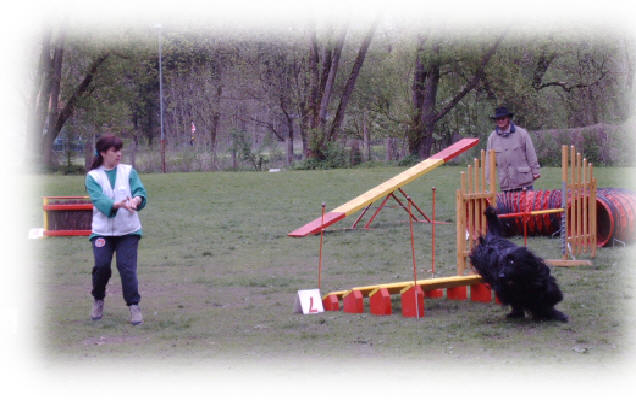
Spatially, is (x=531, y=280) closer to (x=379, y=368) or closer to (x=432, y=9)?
(x=379, y=368)

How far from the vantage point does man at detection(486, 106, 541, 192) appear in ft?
37.1

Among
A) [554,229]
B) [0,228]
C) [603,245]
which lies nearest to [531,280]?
[0,228]

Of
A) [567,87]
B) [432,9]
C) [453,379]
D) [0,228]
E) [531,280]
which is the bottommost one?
[453,379]

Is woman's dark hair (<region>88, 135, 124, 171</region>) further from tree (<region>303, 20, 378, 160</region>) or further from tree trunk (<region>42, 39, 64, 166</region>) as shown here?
tree (<region>303, 20, 378, 160</region>)

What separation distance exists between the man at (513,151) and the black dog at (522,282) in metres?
4.21

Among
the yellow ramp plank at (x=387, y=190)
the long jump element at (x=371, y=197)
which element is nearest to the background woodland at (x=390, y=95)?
the long jump element at (x=371, y=197)

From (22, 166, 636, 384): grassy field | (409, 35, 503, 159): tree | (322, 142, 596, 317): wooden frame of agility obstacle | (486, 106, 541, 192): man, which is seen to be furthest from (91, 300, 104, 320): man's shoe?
(409, 35, 503, 159): tree

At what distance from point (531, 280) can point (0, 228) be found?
474cm

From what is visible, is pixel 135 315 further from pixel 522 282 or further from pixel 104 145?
pixel 522 282

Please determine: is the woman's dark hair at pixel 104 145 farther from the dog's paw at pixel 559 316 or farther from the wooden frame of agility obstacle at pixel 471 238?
the dog's paw at pixel 559 316

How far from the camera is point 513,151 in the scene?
11.3m

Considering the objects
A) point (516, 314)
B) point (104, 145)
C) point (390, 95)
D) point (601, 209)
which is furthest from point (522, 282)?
point (390, 95)

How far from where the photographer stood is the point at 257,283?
9812mm

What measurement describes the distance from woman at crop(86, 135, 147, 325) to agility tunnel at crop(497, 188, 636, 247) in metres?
6.23
